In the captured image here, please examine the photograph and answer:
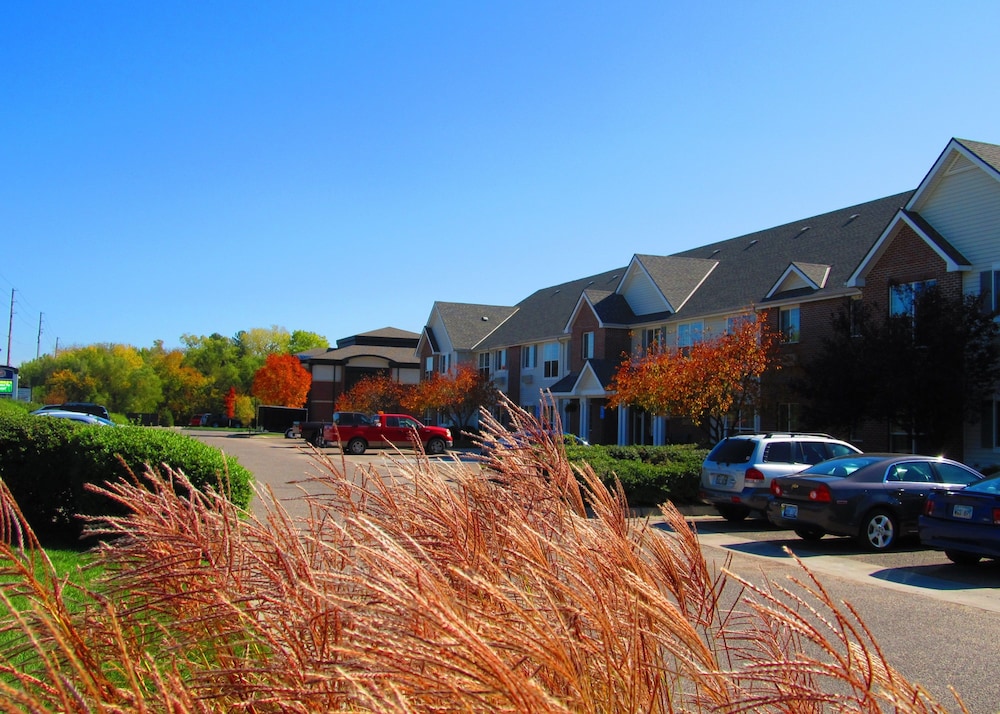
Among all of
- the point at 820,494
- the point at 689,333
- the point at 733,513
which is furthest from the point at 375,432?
the point at 820,494

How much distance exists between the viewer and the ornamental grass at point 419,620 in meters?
1.79

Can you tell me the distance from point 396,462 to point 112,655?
60.2 inches

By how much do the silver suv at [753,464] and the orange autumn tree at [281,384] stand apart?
61.4m

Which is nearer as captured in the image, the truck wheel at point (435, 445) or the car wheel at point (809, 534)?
the car wheel at point (809, 534)

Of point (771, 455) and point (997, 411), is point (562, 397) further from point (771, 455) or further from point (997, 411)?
point (771, 455)

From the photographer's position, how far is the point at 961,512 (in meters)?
11.5

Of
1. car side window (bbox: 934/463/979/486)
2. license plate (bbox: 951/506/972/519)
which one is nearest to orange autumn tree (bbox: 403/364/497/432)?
car side window (bbox: 934/463/979/486)

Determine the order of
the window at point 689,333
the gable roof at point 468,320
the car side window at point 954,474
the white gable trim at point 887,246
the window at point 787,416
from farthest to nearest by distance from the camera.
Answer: the gable roof at point 468,320
the window at point 689,333
the window at point 787,416
the white gable trim at point 887,246
the car side window at point 954,474

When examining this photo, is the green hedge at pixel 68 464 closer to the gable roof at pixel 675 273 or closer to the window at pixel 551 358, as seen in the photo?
→ the gable roof at pixel 675 273

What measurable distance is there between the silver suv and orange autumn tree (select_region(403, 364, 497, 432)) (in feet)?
104

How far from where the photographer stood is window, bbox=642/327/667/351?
120 feet

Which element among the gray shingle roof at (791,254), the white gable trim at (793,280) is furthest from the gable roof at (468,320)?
the white gable trim at (793,280)

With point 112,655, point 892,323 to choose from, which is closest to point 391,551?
point 112,655

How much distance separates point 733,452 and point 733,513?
134 cm
